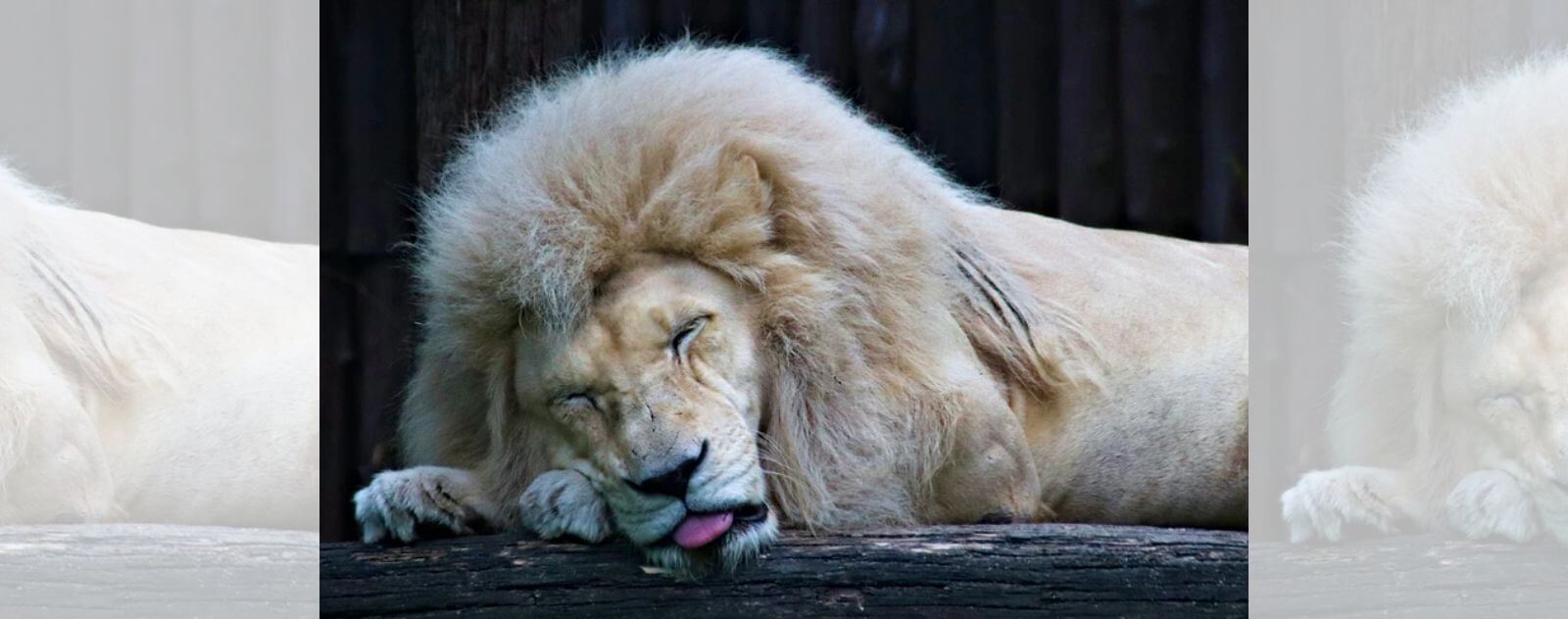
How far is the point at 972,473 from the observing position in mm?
3066

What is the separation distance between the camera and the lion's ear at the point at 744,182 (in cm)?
309

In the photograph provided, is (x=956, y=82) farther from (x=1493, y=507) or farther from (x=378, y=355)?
(x=1493, y=507)

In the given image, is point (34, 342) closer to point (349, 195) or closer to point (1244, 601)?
point (349, 195)

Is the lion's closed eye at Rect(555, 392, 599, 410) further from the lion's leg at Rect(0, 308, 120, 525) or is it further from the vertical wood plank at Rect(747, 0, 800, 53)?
the vertical wood plank at Rect(747, 0, 800, 53)

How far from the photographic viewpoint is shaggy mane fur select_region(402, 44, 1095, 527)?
3021mm

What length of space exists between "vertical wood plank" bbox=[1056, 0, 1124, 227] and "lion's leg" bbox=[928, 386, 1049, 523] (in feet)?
4.21

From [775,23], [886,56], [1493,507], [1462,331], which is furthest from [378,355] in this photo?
[1493,507]

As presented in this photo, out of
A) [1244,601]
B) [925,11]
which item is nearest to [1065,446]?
[1244,601]

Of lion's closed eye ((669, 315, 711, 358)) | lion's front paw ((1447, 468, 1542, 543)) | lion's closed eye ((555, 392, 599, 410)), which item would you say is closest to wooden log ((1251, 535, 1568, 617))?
lion's front paw ((1447, 468, 1542, 543))

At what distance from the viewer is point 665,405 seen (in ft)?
9.15

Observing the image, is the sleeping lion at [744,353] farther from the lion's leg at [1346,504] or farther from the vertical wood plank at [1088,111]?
the vertical wood plank at [1088,111]

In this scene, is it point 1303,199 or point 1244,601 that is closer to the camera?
point 1244,601

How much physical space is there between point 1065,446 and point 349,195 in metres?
1.93

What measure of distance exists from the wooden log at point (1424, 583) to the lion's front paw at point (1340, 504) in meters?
0.10
